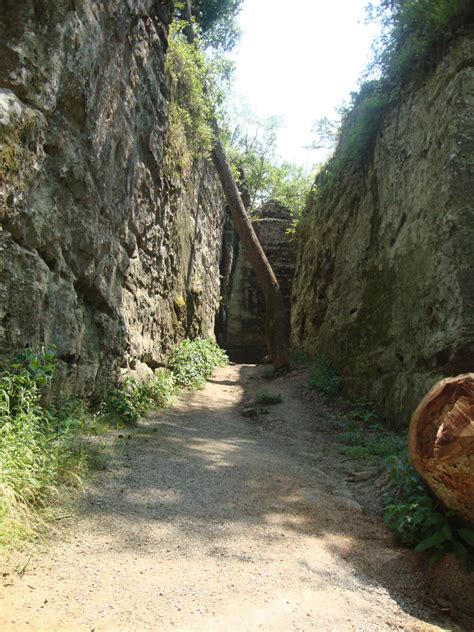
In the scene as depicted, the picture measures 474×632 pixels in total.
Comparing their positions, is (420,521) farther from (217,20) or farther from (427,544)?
(217,20)

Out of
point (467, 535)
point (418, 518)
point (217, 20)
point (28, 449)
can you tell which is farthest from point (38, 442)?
point (217, 20)

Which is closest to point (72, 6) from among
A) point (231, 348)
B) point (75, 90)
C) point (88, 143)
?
point (75, 90)

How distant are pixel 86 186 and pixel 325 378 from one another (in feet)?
18.0

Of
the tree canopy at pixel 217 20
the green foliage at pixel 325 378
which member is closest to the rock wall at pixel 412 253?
the green foliage at pixel 325 378

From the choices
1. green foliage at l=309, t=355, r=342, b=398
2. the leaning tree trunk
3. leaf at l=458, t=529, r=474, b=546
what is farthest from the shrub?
the leaning tree trunk

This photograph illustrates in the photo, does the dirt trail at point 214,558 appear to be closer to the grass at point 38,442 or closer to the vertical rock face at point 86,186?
the grass at point 38,442

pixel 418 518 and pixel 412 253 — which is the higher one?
pixel 412 253

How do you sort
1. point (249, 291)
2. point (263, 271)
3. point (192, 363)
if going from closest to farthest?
1. point (192, 363)
2. point (263, 271)
3. point (249, 291)

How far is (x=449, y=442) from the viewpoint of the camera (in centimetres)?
272

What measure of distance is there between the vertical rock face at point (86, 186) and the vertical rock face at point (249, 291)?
28.3ft

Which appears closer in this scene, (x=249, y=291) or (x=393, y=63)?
(x=393, y=63)

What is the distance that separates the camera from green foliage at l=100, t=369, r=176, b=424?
5578mm

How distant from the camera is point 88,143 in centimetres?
505

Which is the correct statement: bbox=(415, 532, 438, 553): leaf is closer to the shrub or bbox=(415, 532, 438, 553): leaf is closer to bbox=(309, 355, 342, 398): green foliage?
the shrub
